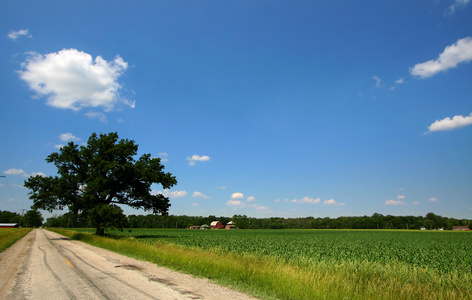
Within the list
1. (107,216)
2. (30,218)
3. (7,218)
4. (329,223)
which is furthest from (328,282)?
(7,218)

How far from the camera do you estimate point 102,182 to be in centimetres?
2970

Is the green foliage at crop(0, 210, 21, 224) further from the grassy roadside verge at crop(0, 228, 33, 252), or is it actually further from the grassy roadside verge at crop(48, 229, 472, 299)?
the grassy roadside verge at crop(48, 229, 472, 299)

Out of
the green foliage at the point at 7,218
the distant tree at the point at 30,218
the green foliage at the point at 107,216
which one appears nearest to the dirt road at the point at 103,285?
the green foliage at the point at 107,216

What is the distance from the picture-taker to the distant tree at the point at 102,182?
96.4ft

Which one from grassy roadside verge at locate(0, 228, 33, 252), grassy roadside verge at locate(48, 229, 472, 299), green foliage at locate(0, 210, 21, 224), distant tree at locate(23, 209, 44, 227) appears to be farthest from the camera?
green foliage at locate(0, 210, 21, 224)

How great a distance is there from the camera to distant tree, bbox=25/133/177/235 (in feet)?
96.4

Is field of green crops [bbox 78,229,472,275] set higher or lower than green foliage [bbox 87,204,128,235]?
lower

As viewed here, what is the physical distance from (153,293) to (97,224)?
2700 cm

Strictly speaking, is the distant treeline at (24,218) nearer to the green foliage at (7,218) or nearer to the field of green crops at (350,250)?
the green foliage at (7,218)

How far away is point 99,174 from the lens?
30.4 m

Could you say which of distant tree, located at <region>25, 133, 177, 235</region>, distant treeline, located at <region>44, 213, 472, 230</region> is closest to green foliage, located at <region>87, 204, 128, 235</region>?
distant tree, located at <region>25, 133, 177, 235</region>

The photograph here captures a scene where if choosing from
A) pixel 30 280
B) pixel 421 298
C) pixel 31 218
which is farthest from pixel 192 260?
pixel 31 218

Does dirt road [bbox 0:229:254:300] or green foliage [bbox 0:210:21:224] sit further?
green foliage [bbox 0:210:21:224]

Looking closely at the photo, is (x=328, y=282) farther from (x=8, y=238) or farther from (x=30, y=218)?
(x=30, y=218)
